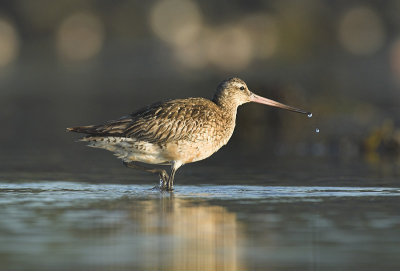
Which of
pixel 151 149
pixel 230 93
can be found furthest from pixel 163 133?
pixel 230 93

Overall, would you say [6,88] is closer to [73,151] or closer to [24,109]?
[24,109]

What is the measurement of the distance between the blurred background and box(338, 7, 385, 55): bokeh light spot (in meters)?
0.10

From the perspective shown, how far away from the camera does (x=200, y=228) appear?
32.3 ft

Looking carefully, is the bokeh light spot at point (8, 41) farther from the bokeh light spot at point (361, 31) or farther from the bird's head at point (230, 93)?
the bird's head at point (230, 93)

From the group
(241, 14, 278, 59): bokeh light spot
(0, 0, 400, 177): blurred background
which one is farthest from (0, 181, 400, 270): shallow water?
(241, 14, 278, 59): bokeh light spot

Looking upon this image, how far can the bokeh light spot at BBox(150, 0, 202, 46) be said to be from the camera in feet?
219

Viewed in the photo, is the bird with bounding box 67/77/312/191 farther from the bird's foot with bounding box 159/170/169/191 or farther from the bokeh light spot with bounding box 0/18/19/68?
the bokeh light spot with bounding box 0/18/19/68

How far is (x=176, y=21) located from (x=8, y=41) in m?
16.2

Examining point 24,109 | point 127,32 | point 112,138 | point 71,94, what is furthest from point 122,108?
point 127,32

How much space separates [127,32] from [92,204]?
51661 millimetres

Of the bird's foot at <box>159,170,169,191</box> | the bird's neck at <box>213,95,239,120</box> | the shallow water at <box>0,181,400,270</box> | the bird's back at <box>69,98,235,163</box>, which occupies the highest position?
the bird's neck at <box>213,95,239,120</box>

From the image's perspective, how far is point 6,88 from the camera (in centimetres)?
3744

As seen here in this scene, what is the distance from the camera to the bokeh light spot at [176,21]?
66625 mm

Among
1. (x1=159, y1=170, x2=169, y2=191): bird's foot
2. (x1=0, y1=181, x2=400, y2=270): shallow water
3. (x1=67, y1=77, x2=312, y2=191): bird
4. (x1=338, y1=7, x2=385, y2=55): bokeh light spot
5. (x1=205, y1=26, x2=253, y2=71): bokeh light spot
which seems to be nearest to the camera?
(x1=0, y1=181, x2=400, y2=270): shallow water
